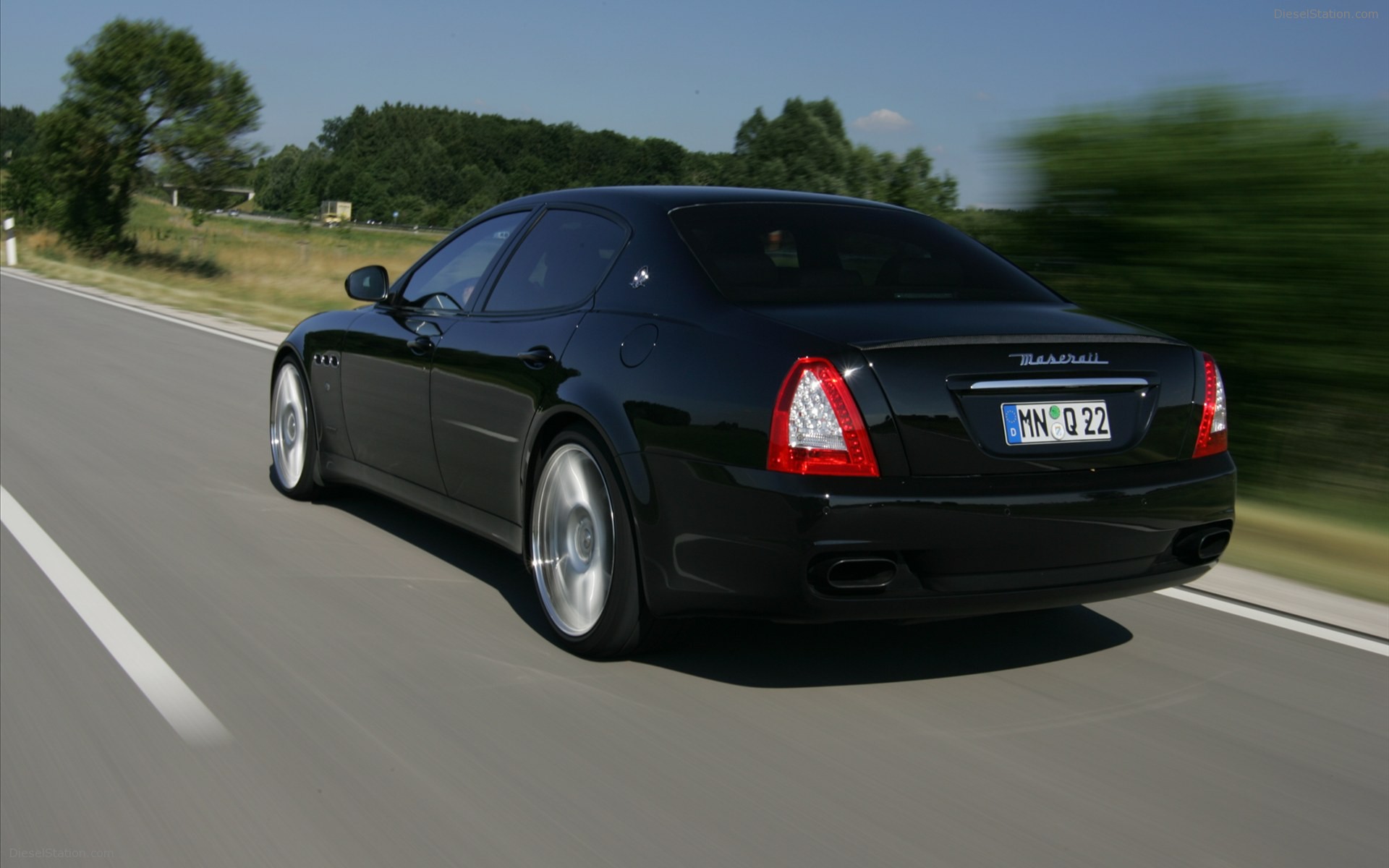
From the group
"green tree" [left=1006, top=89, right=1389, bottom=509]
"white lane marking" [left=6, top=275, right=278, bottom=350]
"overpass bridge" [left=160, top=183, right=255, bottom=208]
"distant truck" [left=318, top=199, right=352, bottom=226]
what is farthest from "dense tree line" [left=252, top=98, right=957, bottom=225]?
"green tree" [left=1006, top=89, right=1389, bottom=509]

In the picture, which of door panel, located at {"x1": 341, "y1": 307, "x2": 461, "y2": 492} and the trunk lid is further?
door panel, located at {"x1": 341, "y1": 307, "x2": 461, "y2": 492}

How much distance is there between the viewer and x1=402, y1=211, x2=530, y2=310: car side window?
5.77 meters

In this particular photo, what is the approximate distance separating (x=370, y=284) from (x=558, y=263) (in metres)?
1.53

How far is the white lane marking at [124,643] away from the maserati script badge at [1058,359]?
235cm

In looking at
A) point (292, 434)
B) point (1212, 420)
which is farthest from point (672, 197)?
point (292, 434)

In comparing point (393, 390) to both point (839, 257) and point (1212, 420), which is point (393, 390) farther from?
point (1212, 420)

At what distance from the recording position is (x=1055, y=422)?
4156 mm

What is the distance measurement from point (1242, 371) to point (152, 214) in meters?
75.7

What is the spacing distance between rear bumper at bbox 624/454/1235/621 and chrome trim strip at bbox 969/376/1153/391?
0.80 feet

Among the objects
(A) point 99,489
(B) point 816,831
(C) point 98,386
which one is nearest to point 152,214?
(C) point 98,386

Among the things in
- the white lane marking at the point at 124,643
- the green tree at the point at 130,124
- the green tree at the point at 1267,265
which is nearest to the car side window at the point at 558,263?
the white lane marking at the point at 124,643

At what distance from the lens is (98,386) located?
11.7 meters

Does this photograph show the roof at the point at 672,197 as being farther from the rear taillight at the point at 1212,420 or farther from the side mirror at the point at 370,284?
the rear taillight at the point at 1212,420

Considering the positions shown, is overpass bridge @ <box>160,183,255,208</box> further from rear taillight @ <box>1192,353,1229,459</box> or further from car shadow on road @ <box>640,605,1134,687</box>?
rear taillight @ <box>1192,353,1229,459</box>
